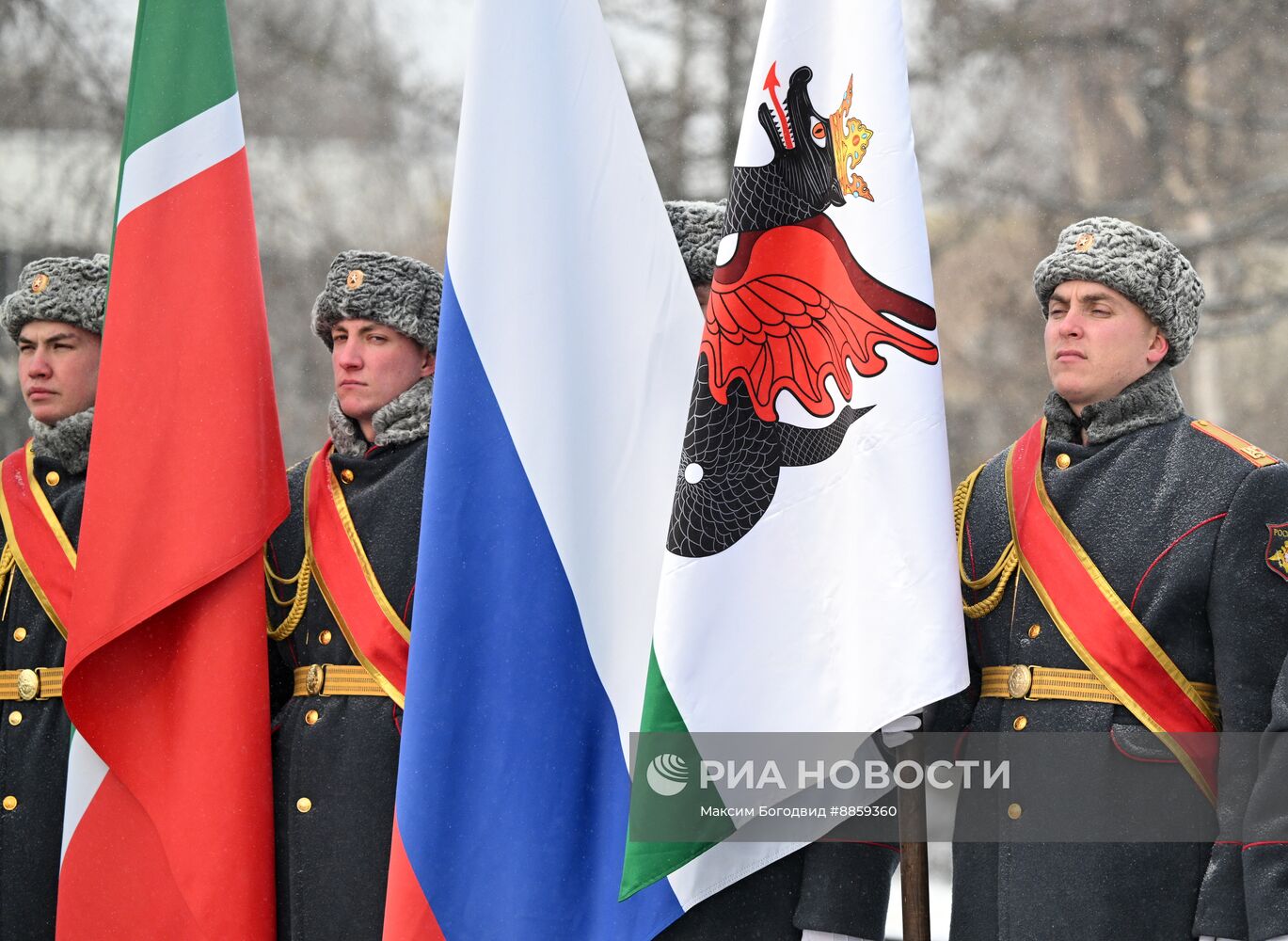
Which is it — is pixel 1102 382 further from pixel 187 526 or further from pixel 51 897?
pixel 51 897

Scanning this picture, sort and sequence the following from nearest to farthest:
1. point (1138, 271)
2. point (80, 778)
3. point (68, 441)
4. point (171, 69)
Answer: point (1138, 271)
point (80, 778)
point (171, 69)
point (68, 441)

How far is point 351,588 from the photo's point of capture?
3.56 metres

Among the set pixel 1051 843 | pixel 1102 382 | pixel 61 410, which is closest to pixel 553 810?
pixel 1051 843

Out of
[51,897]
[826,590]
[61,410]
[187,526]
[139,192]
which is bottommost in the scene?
[51,897]

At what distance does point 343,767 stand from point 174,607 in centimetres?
49

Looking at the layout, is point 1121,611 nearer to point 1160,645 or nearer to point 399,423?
point 1160,645

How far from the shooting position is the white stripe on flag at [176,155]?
3.50m

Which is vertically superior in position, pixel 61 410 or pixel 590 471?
pixel 61 410

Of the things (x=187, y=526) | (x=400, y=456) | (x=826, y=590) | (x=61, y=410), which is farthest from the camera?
(x=61, y=410)

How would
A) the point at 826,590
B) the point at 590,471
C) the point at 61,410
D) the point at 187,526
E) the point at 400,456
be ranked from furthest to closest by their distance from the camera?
1. the point at 61,410
2. the point at 400,456
3. the point at 187,526
4. the point at 590,471
5. the point at 826,590

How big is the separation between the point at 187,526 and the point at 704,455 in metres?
1.16

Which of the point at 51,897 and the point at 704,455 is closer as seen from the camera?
the point at 704,455

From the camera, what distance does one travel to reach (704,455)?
2863 mm


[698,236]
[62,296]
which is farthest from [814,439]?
[62,296]
